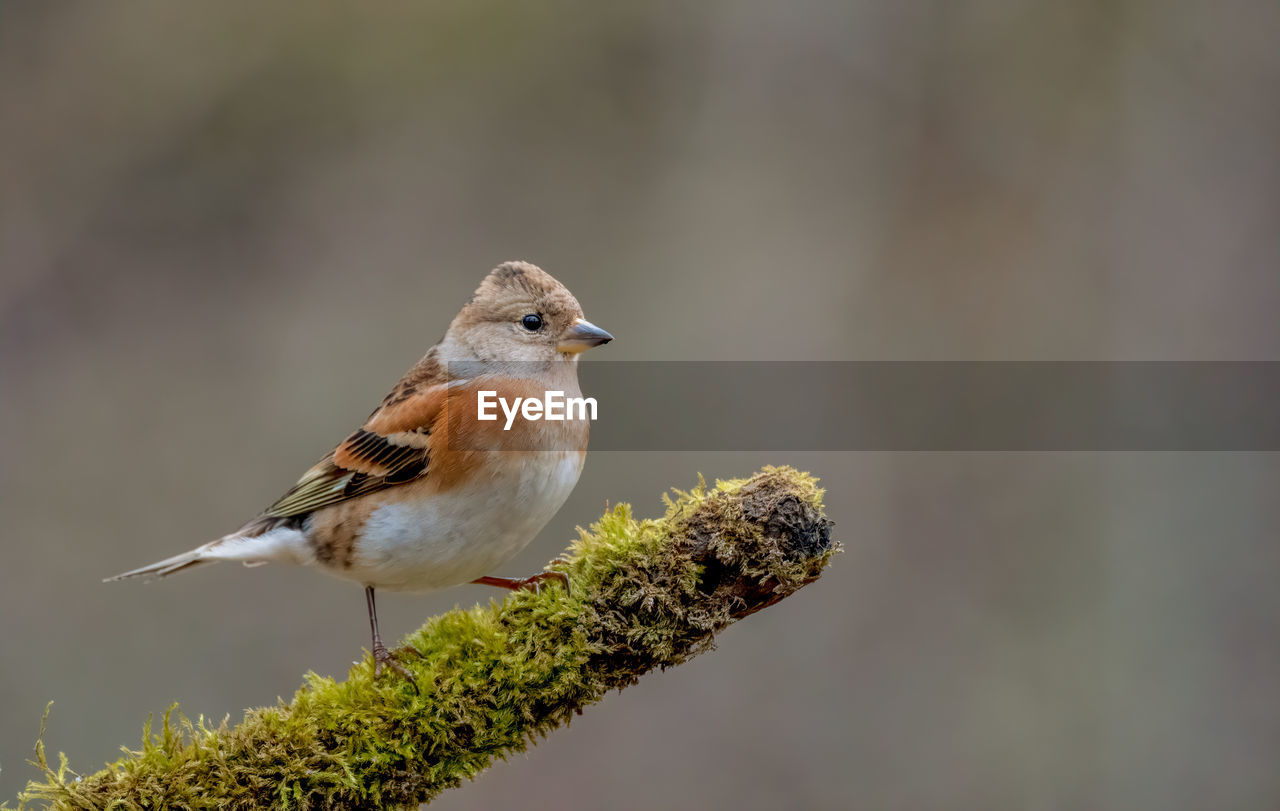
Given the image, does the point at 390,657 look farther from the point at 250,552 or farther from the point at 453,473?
the point at 250,552

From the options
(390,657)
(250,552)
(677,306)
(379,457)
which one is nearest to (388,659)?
(390,657)

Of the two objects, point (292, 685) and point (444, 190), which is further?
point (444, 190)

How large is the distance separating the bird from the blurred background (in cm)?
327

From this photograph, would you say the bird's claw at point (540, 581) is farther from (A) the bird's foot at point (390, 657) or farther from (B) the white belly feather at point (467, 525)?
(A) the bird's foot at point (390, 657)

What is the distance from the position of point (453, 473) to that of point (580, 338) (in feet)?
2.27

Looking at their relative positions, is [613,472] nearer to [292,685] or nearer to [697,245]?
[697,245]

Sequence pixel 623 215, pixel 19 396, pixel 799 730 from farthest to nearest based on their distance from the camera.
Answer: pixel 623 215 → pixel 19 396 → pixel 799 730

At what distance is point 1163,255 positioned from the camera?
7.14m

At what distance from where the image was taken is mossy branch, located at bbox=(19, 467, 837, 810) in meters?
2.75

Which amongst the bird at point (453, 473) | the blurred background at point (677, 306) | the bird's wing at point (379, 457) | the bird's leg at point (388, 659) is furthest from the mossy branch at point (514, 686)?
the blurred background at point (677, 306)

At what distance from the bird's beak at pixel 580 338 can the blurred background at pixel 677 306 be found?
10.9 ft

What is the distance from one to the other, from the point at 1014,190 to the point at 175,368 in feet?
21.5

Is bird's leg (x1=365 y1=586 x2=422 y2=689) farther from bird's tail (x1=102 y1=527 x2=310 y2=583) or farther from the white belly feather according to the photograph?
bird's tail (x1=102 y1=527 x2=310 y2=583)

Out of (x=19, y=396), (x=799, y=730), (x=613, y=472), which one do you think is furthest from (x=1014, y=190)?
(x=19, y=396)
